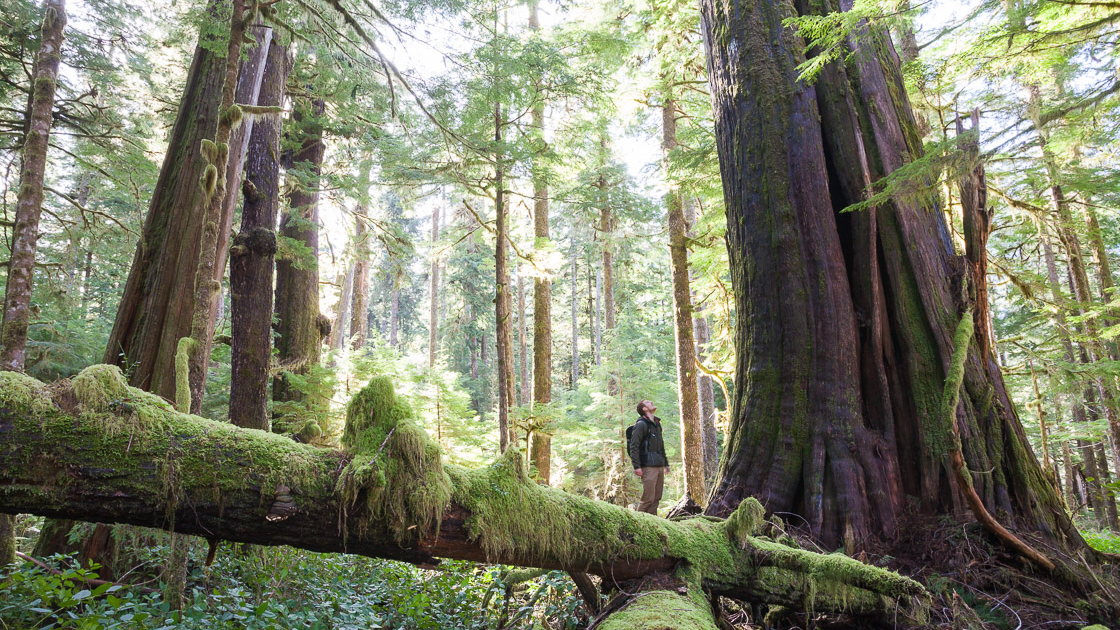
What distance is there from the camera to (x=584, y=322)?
32406 millimetres

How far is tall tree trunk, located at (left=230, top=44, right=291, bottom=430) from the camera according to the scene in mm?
6801

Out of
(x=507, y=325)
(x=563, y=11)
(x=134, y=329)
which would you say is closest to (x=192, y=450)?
(x=134, y=329)

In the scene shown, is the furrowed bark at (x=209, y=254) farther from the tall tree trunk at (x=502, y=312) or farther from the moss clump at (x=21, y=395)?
the tall tree trunk at (x=502, y=312)

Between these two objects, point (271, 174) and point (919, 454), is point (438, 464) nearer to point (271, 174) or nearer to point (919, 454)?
point (919, 454)

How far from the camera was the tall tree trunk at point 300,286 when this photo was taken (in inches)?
388

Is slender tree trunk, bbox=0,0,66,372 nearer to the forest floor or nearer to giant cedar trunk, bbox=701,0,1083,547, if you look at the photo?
the forest floor

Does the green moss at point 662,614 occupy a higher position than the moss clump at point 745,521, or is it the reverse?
the moss clump at point 745,521

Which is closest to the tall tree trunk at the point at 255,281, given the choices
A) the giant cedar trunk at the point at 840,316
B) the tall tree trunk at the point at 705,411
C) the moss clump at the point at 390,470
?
the moss clump at the point at 390,470

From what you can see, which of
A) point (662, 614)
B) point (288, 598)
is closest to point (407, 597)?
point (288, 598)

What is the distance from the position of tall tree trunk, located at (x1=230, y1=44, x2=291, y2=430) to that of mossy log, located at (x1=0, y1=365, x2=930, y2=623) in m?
4.75

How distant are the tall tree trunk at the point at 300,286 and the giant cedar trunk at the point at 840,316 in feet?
25.4

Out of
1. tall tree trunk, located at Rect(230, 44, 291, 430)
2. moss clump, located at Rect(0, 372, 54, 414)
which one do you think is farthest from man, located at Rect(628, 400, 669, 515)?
moss clump, located at Rect(0, 372, 54, 414)

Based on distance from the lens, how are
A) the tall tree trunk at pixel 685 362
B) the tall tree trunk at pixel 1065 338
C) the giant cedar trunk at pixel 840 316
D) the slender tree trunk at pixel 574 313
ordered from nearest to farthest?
the giant cedar trunk at pixel 840 316 → the tall tree trunk at pixel 1065 338 → the tall tree trunk at pixel 685 362 → the slender tree trunk at pixel 574 313

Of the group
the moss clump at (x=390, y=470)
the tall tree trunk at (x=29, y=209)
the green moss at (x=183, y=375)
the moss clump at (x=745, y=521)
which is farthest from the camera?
the tall tree trunk at (x=29, y=209)
